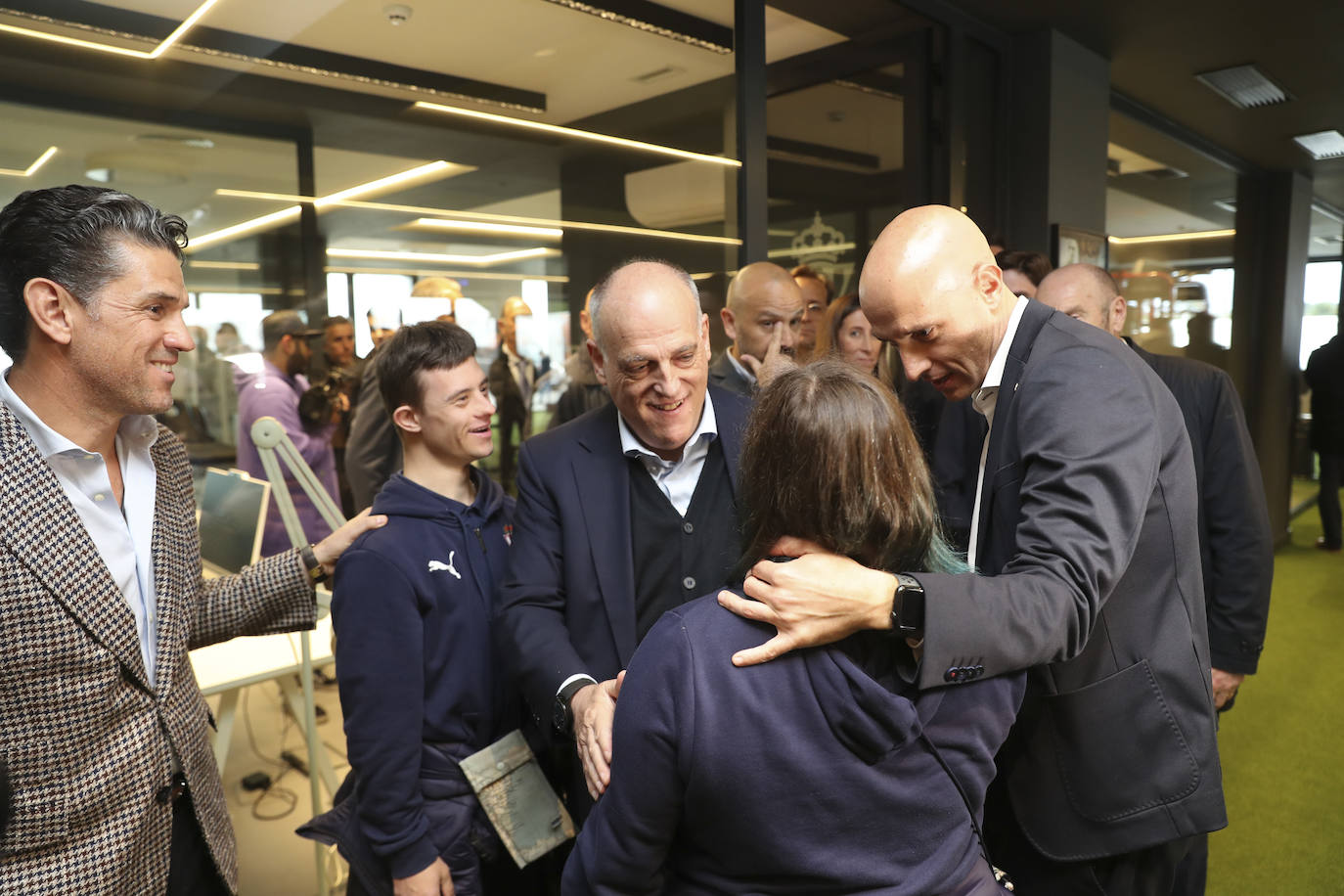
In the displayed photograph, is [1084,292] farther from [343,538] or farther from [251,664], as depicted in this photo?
[251,664]

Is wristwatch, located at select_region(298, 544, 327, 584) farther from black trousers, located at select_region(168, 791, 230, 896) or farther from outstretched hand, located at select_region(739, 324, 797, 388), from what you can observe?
outstretched hand, located at select_region(739, 324, 797, 388)

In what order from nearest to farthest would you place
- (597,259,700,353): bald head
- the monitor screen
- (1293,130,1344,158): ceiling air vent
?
(597,259,700,353): bald head < the monitor screen < (1293,130,1344,158): ceiling air vent

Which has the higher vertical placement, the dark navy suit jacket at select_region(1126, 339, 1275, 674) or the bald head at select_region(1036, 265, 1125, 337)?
the bald head at select_region(1036, 265, 1125, 337)

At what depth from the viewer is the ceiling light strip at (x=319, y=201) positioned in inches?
98.3

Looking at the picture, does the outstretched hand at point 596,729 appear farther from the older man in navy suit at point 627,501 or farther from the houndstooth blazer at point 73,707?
the houndstooth blazer at point 73,707

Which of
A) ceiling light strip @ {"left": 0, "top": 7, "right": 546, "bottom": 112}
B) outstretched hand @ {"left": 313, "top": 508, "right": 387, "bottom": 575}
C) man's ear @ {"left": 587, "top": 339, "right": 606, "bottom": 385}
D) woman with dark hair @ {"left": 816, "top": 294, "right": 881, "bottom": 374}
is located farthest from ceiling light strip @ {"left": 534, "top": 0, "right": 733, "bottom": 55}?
outstretched hand @ {"left": 313, "top": 508, "right": 387, "bottom": 575}

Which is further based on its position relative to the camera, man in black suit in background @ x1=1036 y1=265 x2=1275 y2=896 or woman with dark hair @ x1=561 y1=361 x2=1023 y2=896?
man in black suit in background @ x1=1036 y1=265 x2=1275 y2=896

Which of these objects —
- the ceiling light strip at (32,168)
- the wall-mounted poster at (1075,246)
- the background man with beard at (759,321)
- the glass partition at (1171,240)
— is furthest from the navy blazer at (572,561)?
the glass partition at (1171,240)

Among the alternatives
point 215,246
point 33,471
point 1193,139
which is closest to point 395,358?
point 33,471

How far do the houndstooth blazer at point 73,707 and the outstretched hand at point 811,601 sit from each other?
955 mm

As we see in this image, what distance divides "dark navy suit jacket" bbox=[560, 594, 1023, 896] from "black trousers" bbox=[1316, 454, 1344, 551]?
8.40 m

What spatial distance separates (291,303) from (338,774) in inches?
72.8

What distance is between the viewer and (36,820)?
117 centimetres

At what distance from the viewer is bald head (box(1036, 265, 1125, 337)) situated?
2.54 m
